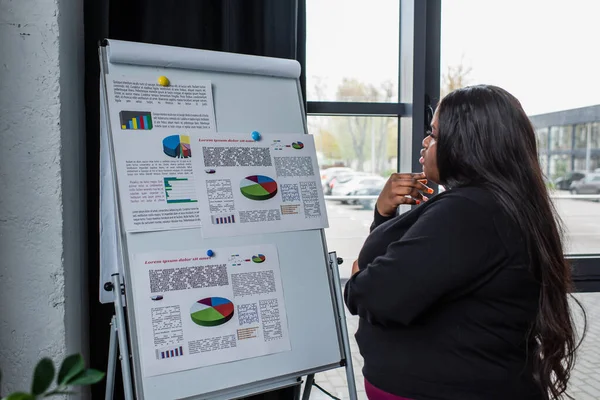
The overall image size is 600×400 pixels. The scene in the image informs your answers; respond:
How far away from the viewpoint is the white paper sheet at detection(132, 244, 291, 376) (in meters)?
1.25

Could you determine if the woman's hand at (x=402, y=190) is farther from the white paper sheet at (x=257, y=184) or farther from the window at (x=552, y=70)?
the window at (x=552, y=70)

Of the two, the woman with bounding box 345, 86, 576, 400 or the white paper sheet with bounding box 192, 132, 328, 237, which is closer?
the woman with bounding box 345, 86, 576, 400

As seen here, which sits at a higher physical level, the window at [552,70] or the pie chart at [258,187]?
the window at [552,70]

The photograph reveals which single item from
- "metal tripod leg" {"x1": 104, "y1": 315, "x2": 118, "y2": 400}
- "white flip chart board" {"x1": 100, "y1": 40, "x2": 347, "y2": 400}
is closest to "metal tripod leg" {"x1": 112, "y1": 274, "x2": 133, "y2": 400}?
"white flip chart board" {"x1": 100, "y1": 40, "x2": 347, "y2": 400}

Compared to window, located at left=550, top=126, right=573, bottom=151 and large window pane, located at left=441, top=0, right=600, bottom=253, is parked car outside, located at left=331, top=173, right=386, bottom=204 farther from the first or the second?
window, located at left=550, top=126, right=573, bottom=151

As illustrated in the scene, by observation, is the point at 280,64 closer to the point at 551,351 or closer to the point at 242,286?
the point at 242,286

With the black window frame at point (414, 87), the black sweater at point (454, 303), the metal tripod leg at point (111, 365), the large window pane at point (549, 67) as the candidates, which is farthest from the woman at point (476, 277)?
the large window pane at point (549, 67)

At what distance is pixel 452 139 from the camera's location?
1.19m

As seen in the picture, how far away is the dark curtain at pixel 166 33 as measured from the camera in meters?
1.67

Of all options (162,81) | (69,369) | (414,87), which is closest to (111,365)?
(162,81)

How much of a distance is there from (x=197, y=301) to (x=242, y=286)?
0.13 m

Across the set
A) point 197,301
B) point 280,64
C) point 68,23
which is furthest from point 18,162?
point 280,64

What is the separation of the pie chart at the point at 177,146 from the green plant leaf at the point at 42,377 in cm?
95

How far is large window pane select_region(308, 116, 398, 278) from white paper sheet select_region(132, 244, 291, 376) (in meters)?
0.76
